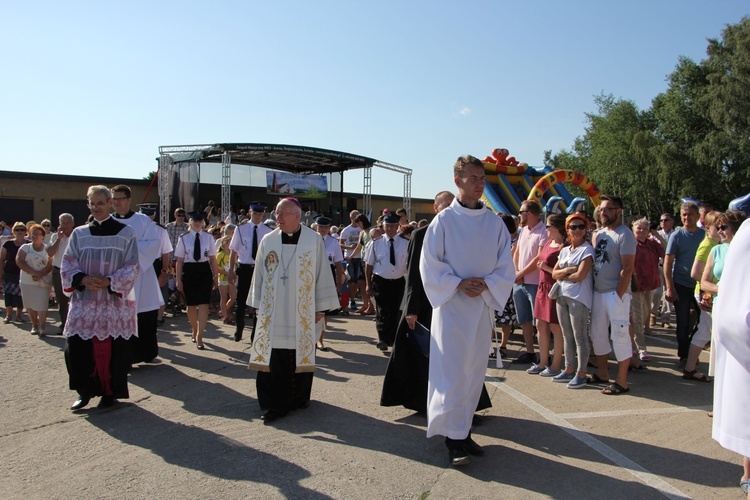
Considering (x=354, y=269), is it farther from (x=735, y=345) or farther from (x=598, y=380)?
(x=735, y=345)

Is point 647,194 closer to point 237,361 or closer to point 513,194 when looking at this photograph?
point 513,194

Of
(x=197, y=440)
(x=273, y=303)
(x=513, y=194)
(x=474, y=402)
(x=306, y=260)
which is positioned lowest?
(x=197, y=440)

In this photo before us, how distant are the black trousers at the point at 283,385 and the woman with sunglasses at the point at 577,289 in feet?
9.28

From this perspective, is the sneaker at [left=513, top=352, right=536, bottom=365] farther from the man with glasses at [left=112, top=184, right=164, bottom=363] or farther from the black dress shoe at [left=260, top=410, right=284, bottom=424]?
the man with glasses at [left=112, top=184, right=164, bottom=363]

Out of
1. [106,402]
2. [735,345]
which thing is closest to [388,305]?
[106,402]

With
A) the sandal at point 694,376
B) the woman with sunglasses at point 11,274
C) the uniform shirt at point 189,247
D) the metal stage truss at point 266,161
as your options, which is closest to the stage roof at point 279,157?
the metal stage truss at point 266,161

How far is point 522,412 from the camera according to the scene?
5.14 meters

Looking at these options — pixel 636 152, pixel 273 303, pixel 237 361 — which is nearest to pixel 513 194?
pixel 237 361

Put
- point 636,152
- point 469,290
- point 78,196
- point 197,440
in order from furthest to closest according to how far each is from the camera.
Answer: point 636,152, point 78,196, point 197,440, point 469,290

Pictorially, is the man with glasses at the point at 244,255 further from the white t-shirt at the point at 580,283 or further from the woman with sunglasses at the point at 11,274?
the woman with sunglasses at the point at 11,274

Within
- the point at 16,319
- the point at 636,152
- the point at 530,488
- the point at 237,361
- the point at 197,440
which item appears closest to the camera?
the point at 530,488

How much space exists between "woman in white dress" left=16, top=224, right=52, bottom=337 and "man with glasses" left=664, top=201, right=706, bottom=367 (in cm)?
919

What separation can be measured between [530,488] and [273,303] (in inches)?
107

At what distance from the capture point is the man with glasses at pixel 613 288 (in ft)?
18.8
